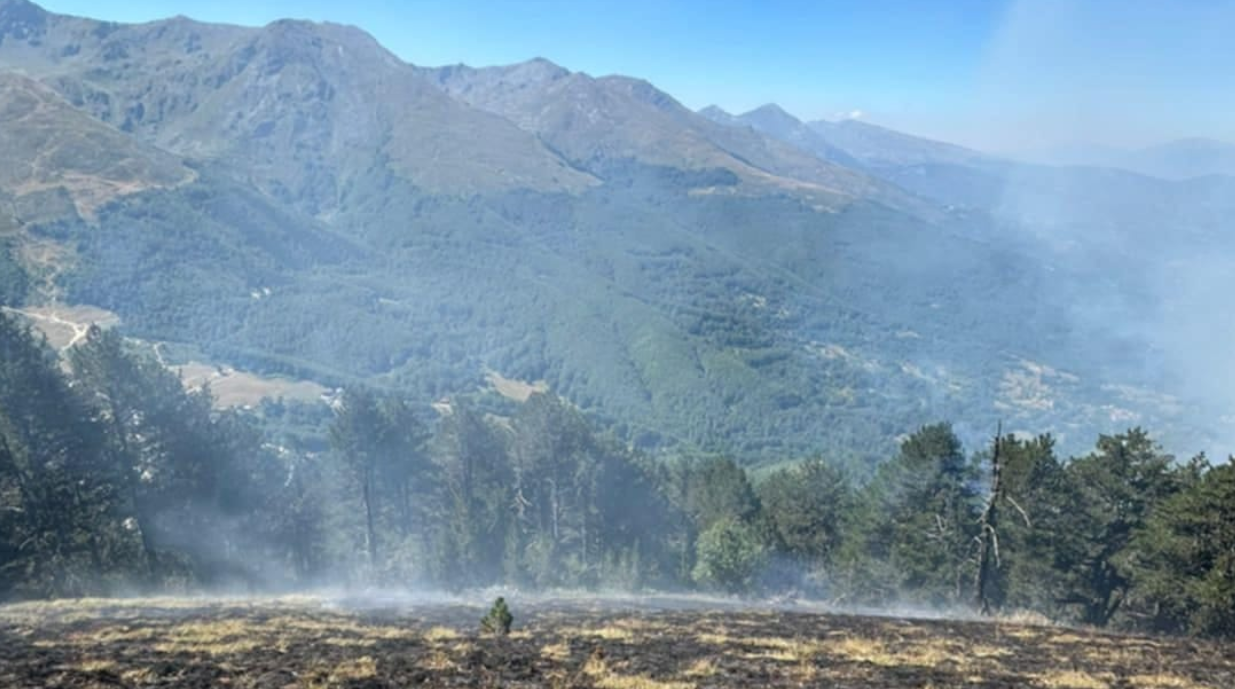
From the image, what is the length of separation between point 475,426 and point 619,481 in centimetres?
1856

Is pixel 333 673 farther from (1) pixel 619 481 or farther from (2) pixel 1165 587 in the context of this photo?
(1) pixel 619 481

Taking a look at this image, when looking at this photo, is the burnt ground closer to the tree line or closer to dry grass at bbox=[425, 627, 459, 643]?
dry grass at bbox=[425, 627, 459, 643]

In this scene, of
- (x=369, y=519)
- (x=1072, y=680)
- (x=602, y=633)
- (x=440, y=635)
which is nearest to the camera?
(x=1072, y=680)

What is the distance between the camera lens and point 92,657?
19000 mm

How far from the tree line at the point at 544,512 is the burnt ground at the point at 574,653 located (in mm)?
14997

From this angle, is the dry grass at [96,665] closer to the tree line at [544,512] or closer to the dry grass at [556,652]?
the dry grass at [556,652]

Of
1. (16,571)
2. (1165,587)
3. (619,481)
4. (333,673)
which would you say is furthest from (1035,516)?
(16,571)

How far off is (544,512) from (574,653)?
217ft

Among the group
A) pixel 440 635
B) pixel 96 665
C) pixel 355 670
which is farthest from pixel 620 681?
pixel 96 665

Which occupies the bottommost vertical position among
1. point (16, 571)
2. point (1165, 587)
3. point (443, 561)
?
point (443, 561)

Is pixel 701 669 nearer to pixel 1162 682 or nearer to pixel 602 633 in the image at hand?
pixel 602 633

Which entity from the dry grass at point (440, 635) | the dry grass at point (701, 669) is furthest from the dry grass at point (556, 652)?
the dry grass at point (440, 635)

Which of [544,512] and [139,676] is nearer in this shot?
[139,676]

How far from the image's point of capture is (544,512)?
86.4 meters
